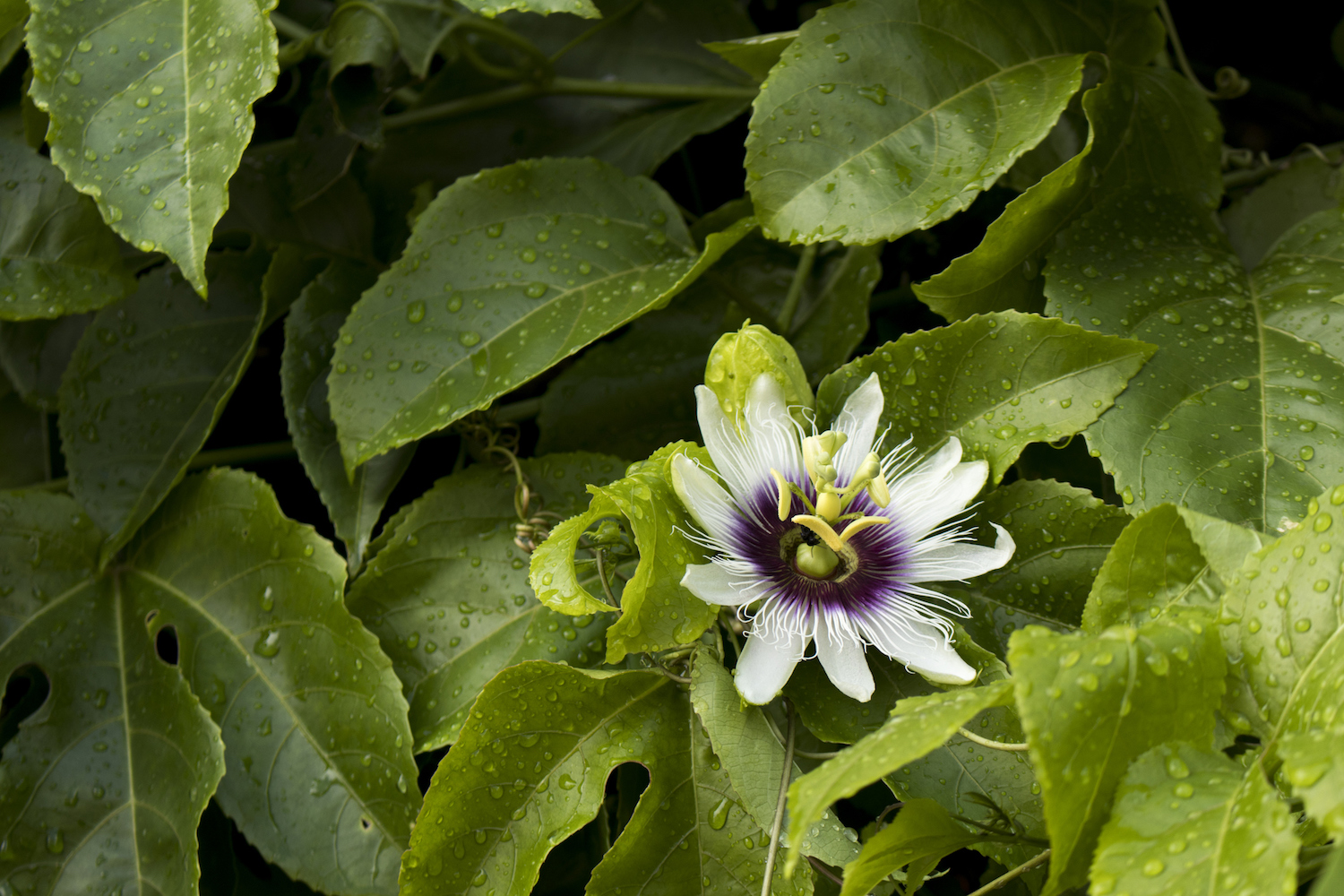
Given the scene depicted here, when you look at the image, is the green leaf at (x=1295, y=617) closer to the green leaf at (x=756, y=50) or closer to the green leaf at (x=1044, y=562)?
the green leaf at (x=1044, y=562)

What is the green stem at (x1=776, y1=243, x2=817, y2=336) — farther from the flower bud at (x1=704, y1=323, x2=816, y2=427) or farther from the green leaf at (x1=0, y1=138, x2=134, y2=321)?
the green leaf at (x1=0, y1=138, x2=134, y2=321)

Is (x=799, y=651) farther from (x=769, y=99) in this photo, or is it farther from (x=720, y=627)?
(x=769, y=99)

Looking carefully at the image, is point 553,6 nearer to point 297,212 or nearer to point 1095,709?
point 297,212

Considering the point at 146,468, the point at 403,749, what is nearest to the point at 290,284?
the point at 146,468

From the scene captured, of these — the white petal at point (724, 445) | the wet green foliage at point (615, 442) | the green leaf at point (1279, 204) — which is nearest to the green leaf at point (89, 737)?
the wet green foliage at point (615, 442)

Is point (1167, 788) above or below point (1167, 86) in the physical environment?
below

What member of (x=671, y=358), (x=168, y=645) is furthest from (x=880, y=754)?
(x=168, y=645)
